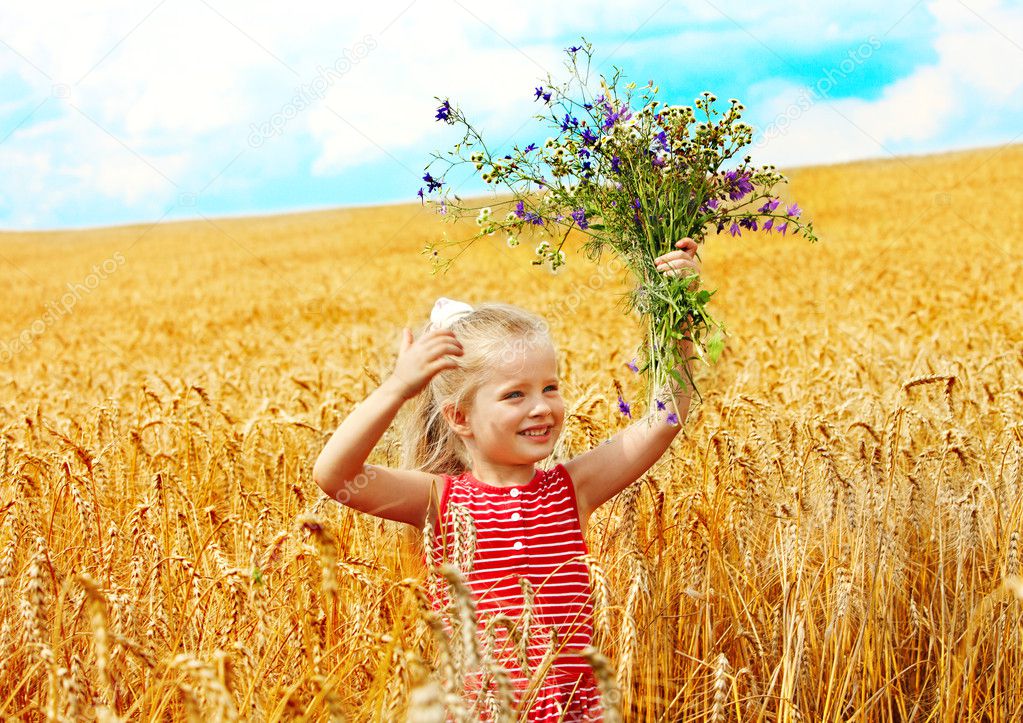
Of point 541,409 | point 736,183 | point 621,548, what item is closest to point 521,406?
point 541,409

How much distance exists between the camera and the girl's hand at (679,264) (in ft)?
7.05

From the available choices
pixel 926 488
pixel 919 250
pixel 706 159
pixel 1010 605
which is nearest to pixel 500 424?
pixel 706 159

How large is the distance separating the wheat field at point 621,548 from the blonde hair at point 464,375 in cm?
26

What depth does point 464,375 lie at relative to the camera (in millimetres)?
2191

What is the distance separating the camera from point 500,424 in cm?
212

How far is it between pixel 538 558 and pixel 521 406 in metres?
0.34

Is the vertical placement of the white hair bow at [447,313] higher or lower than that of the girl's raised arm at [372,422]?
higher

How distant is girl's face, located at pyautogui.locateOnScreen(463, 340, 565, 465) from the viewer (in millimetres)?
2113

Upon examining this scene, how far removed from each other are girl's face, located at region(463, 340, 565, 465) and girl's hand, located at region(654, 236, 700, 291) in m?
0.32

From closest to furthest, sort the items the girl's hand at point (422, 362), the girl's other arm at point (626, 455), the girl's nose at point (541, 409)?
the girl's hand at point (422, 362) < the girl's nose at point (541, 409) < the girl's other arm at point (626, 455)

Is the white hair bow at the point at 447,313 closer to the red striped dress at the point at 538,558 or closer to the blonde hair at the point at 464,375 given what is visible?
the blonde hair at the point at 464,375

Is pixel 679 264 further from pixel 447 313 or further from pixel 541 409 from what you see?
Result: pixel 447 313

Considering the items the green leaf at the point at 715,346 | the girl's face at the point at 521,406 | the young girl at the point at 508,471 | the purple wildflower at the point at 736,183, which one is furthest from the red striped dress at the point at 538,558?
the purple wildflower at the point at 736,183

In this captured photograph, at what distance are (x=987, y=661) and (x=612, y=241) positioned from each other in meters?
1.57
